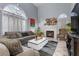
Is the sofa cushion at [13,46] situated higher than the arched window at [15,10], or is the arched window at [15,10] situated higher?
the arched window at [15,10]

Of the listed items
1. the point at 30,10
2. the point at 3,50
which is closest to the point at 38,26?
the point at 30,10

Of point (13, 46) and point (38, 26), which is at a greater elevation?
point (38, 26)

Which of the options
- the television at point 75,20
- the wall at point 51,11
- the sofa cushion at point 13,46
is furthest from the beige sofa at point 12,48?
the television at point 75,20

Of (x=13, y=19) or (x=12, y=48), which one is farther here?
(x=13, y=19)

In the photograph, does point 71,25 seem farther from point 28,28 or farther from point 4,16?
point 4,16

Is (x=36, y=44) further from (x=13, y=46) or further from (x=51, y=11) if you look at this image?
(x=51, y=11)

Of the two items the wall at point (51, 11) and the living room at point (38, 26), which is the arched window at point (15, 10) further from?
the wall at point (51, 11)

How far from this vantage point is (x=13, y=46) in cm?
252

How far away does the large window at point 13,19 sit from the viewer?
9.12 feet

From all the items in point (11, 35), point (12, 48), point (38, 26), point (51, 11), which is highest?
point (51, 11)

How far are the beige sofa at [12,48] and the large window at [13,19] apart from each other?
0.27m

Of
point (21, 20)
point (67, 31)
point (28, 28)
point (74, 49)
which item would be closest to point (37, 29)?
point (28, 28)

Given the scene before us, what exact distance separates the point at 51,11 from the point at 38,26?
0.40 metres

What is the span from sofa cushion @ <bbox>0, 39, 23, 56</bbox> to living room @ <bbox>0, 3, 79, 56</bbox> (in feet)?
0.20
